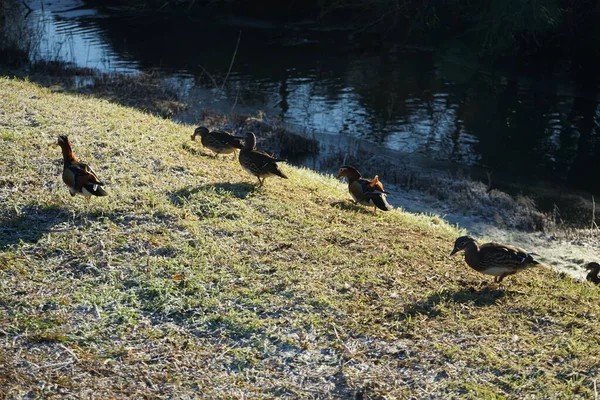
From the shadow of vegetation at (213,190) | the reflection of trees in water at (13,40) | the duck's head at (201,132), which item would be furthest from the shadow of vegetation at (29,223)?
the reflection of trees in water at (13,40)

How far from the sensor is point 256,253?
688 centimetres

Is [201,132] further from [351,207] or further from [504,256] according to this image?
[504,256]

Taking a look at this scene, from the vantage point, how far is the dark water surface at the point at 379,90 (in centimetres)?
1644

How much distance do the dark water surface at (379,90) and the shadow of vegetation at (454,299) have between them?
8.36m

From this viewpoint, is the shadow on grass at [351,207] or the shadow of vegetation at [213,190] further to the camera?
the shadow on grass at [351,207]

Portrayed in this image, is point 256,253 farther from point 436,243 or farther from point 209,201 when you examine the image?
point 436,243

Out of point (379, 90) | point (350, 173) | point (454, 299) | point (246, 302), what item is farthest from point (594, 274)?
point (379, 90)

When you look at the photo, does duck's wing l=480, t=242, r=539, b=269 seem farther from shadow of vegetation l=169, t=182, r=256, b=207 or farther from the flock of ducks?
shadow of vegetation l=169, t=182, r=256, b=207

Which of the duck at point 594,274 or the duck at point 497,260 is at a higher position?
the duck at point 497,260

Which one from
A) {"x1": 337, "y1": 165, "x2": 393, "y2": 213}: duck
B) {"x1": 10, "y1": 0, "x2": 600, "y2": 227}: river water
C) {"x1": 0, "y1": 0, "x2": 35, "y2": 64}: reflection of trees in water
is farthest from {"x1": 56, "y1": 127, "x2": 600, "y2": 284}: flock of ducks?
{"x1": 0, "y1": 0, "x2": 35, "y2": 64}: reflection of trees in water

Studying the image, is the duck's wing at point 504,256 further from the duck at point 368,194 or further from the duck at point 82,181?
the duck at point 82,181

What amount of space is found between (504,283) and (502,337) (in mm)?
1403

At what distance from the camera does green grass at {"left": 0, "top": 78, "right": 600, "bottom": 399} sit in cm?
496

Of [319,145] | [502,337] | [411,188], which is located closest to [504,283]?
[502,337]
